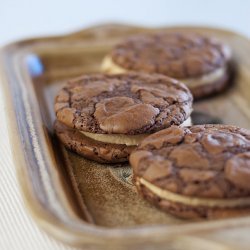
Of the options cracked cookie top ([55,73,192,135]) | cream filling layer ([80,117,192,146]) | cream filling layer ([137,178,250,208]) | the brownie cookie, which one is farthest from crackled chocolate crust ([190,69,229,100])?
cream filling layer ([137,178,250,208])

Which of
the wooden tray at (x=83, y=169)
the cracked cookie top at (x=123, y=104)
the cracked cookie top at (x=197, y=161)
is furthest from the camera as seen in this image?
the cracked cookie top at (x=123, y=104)

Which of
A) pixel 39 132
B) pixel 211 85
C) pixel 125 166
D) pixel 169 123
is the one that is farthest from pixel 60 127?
pixel 211 85

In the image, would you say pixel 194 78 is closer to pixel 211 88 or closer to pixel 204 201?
pixel 211 88

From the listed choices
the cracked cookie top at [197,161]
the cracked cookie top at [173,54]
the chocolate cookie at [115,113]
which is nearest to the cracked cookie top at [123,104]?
the chocolate cookie at [115,113]

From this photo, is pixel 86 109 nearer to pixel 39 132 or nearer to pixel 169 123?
pixel 39 132

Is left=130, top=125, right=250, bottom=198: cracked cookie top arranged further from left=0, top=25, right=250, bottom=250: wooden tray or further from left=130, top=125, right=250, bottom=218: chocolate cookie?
left=0, top=25, right=250, bottom=250: wooden tray

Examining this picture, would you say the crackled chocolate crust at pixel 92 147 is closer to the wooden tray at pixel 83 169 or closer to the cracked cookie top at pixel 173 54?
the wooden tray at pixel 83 169

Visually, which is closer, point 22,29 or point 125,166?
point 125,166
